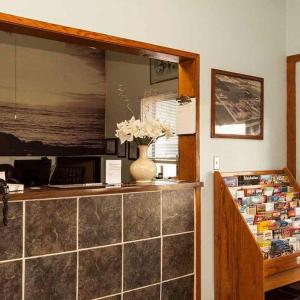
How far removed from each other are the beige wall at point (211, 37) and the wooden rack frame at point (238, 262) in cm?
6

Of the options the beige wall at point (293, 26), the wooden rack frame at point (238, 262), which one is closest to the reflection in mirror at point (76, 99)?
the beige wall at point (293, 26)

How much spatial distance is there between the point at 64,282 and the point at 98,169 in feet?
8.86

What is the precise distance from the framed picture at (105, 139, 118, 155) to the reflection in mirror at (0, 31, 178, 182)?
13 mm

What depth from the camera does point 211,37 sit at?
267cm

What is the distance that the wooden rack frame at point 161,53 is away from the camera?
76.5 inches

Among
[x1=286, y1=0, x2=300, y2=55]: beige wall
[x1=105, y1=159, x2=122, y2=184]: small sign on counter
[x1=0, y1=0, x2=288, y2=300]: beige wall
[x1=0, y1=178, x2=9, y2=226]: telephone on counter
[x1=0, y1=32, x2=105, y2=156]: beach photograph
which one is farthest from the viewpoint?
[x1=0, y1=32, x2=105, y2=156]: beach photograph

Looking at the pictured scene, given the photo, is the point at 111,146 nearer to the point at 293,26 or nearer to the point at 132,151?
the point at 132,151

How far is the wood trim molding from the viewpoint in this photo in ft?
10.3

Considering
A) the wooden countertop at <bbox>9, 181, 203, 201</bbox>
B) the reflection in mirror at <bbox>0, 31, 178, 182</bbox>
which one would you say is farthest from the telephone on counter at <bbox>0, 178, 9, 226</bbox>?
the reflection in mirror at <bbox>0, 31, 178, 182</bbox>

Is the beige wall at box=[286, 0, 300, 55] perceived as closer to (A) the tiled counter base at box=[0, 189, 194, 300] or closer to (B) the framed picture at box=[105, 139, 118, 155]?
(A) the tiled counter base at box=[0, 189, 194, 300]

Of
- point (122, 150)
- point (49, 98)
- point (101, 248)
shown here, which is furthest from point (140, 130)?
point (49, 98)

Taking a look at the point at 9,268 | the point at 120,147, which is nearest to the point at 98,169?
Result: the point at 120,147

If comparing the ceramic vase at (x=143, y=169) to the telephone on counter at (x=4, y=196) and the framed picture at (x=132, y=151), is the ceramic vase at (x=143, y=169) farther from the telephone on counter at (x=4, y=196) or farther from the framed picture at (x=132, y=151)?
the framed picture at (x=132, y=151)

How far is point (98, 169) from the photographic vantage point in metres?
4.64
